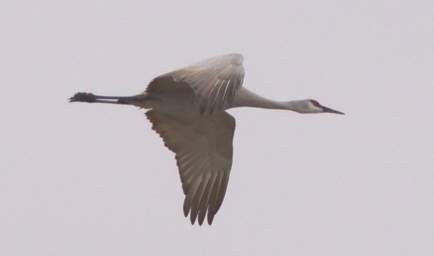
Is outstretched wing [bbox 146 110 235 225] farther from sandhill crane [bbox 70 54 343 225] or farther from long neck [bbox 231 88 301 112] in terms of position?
long neck [bbox 231 88 301 112]

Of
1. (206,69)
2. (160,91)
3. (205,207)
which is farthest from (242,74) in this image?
(205,207)

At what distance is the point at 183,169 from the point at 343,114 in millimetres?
2814

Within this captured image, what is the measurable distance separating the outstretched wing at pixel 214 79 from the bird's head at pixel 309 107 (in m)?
3.50

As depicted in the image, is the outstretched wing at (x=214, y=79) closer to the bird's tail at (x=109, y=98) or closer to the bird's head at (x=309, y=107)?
the bird's tail at (x=109, y=98)

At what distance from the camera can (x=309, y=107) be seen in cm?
2005

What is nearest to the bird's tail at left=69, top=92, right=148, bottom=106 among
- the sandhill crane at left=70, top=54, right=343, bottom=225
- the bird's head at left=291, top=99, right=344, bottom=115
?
the sandhill crane at left=70, top=54, right=343, bottom=225

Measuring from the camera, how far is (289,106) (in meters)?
19.6

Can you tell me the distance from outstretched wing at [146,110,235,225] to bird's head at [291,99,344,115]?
58.1 inches

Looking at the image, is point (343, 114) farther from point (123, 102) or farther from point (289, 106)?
point (123, 102)

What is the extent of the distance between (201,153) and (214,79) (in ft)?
11.5

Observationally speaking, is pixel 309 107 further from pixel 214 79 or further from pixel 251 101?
pixel 214 79

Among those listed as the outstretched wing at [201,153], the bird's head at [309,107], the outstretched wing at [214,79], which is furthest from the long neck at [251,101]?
the outstretched wing at [214,79]

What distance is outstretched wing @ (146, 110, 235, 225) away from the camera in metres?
18.8

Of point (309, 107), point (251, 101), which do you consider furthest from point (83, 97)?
point (309, 107)
